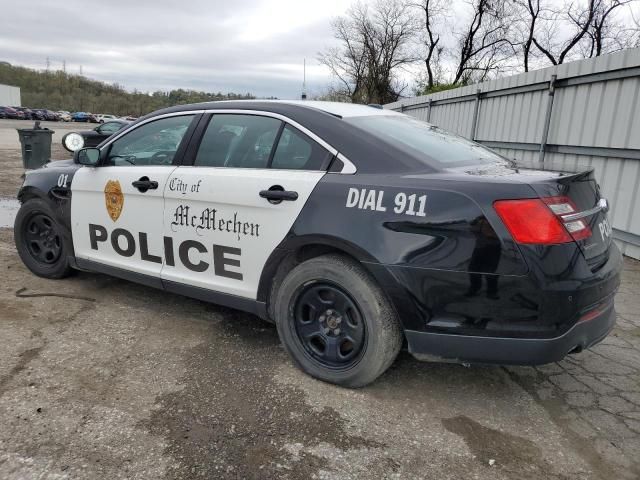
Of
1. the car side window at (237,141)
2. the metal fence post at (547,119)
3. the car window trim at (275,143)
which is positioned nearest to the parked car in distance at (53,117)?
the metal fence post at (547,119)

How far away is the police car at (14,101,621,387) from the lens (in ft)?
8.06

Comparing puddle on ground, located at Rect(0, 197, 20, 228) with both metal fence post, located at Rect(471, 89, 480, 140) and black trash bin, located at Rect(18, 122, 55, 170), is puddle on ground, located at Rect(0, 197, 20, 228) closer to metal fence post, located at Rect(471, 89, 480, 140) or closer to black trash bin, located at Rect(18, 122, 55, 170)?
black trash bin, located at Rect(18, 122, 55, 170)

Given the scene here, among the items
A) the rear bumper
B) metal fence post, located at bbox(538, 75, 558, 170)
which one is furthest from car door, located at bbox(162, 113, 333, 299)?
metal fence post, located at bbox(538, 75, 558, 170)

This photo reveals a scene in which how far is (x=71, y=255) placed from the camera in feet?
14.2

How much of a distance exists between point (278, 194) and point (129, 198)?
1380 mm

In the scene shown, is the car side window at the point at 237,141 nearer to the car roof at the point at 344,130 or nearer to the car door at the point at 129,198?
the car roof at the point at 344,130

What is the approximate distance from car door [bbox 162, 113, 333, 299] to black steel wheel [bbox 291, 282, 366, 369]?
0.37 m

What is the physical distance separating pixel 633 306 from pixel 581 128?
3086 mm

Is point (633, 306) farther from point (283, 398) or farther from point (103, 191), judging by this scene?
point (103, 191)

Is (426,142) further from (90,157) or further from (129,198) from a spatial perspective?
(90,157)

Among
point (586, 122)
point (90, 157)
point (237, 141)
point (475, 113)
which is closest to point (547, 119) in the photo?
point (586, 122)

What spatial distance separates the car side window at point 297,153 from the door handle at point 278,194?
0.54 ft

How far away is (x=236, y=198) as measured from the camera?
3.22 metres

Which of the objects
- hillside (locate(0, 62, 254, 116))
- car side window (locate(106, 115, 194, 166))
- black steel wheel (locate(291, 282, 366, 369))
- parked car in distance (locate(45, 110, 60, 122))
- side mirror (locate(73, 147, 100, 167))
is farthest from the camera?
hillside (locate(0, 62, 254, 116))
